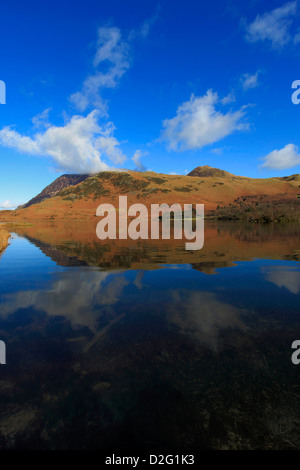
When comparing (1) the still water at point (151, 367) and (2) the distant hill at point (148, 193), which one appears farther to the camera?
(2) the distant hill at point (148, 193)

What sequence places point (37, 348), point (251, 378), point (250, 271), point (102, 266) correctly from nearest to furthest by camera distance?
1. point (251, 378)
2. point (37, 348)
3. point (250, 271)
4. point (102, 266)

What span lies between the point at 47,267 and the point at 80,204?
104995mm

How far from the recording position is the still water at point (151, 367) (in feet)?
9.57

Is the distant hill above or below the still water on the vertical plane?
above

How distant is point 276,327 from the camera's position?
555 centimetres

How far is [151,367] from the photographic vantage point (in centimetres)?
418

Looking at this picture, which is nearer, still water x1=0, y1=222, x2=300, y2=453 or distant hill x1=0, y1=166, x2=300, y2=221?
still water x1=0, y1=222, x2=300, y2=453

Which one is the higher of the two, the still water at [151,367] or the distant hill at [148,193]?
the distant hill at [148,193]

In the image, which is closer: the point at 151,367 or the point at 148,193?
the point at 151,367

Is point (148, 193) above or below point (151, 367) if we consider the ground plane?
above

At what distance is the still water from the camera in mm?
2916

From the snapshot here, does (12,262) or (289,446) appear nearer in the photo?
(289,446)

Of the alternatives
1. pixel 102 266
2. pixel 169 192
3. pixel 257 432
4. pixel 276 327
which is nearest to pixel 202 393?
pixel 257 432
